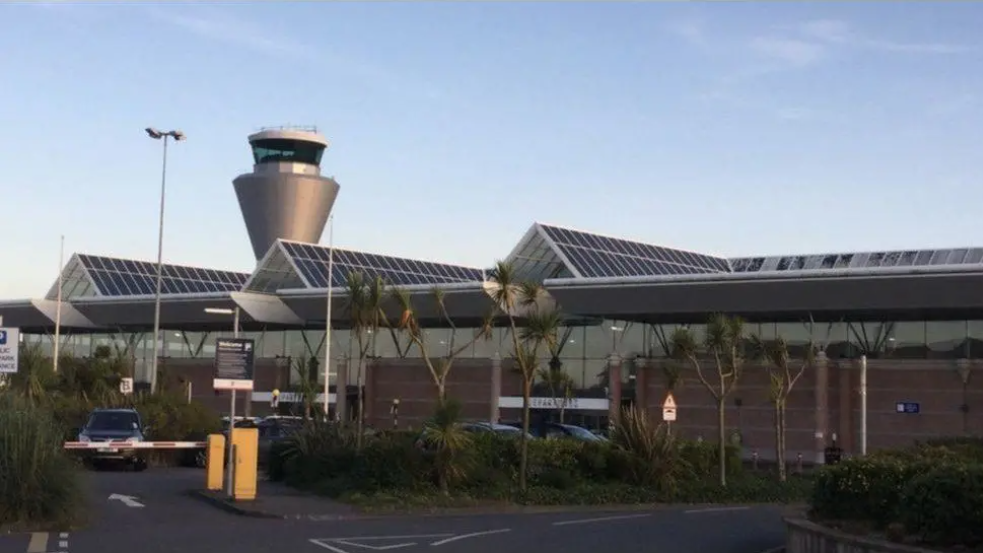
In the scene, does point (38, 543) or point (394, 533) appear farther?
point (394, 533)

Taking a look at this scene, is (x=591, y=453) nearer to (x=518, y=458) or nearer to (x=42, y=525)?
(x=518, y=458)

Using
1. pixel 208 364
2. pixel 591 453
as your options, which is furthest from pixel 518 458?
pixel 208 364

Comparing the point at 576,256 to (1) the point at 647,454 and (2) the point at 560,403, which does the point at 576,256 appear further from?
(1) the point at 647,454

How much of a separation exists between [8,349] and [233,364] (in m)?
Result: 4.36

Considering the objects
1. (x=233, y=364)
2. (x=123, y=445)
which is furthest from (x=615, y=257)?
(x=233, y=364)

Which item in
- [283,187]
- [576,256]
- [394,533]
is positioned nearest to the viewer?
[394,533]

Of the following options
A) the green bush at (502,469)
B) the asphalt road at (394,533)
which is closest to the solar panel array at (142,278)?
the green bush at (502,469)

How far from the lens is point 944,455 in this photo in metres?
18.6

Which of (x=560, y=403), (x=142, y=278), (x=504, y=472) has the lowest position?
(x=504, y=472)

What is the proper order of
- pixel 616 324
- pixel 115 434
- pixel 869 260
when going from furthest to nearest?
1. pixel 869 260
2. pixel 616 324
3. pixel 115 434

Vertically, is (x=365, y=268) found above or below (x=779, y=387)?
above

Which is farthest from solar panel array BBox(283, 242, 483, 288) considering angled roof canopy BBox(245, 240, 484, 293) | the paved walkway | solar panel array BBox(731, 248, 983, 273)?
the paved walkway

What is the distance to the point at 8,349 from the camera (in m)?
25.3

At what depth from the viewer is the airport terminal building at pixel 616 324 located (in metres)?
48.7
